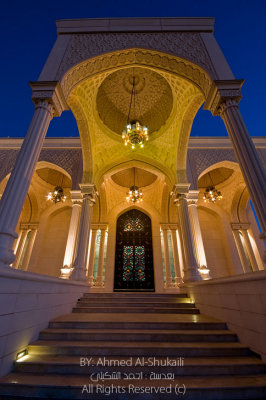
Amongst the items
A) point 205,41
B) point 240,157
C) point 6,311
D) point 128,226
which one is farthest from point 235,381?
point 128,226

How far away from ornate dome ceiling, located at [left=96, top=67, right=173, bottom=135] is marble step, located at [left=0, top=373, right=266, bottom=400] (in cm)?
739

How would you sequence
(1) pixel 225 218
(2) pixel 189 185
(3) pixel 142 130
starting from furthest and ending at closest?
1. (1) pixel 225 218
2. (2) pixel 189 185
3. (3) pixel 142 130

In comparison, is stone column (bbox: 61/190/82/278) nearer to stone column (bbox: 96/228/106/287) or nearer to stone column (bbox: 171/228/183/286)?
stone column (bbox: 96/228/106/287)

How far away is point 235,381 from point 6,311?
269cm

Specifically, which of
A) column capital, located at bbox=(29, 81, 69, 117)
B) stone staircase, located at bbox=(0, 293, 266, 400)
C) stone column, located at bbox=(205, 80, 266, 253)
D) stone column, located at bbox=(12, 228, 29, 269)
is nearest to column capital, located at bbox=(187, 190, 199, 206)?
stone column, located at bbox=(205, 80, 266, 253)

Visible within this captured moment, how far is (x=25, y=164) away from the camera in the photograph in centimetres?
309

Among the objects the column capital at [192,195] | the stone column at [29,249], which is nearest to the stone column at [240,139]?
the column capital at [192,195]

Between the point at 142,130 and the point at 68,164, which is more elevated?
the point at 68,164

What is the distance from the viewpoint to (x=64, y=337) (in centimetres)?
263

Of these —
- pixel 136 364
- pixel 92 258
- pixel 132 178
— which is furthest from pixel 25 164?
pixel 132 178

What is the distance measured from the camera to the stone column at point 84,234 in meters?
5.54

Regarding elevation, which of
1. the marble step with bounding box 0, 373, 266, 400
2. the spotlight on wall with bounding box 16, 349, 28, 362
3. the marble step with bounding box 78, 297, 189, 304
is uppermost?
the marble step with bounding box 78, 297, 189, 304

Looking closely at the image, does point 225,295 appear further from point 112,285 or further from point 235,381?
point 112,285

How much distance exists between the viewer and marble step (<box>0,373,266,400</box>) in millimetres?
1653
